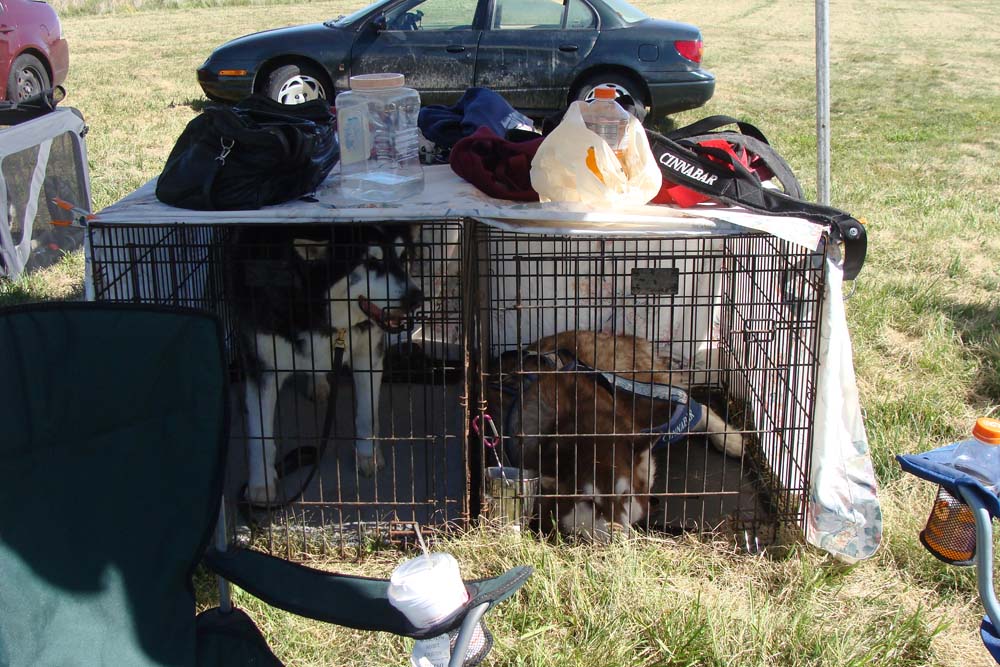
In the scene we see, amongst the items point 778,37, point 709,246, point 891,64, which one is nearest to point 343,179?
point 709,246

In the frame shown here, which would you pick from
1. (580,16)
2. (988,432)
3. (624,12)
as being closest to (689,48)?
(624,12)

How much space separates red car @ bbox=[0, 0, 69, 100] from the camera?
8703mm

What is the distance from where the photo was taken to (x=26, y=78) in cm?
912

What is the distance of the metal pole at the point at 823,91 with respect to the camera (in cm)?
341

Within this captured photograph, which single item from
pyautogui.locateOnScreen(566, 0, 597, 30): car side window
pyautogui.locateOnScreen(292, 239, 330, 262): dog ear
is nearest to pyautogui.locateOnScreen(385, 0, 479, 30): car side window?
pyautogui.locateOnScreen(566, 0, 597, 30): car side window

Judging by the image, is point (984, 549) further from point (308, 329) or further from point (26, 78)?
point (26, 78)

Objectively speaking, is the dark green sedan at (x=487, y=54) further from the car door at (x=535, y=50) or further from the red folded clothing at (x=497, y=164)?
the red folded clothing at (x=497, y=164)

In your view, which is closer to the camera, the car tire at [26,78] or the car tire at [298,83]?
the car tire at [26,78]

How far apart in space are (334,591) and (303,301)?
146 centimetres

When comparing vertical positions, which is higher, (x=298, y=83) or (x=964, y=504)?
(x=298, y=83)

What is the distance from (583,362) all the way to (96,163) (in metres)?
6.37

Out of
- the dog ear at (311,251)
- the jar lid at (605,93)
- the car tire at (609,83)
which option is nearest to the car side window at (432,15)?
the car tire at (609,83)

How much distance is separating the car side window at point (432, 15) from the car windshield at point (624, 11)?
142 centimetres

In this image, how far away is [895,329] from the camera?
4.90 metres
